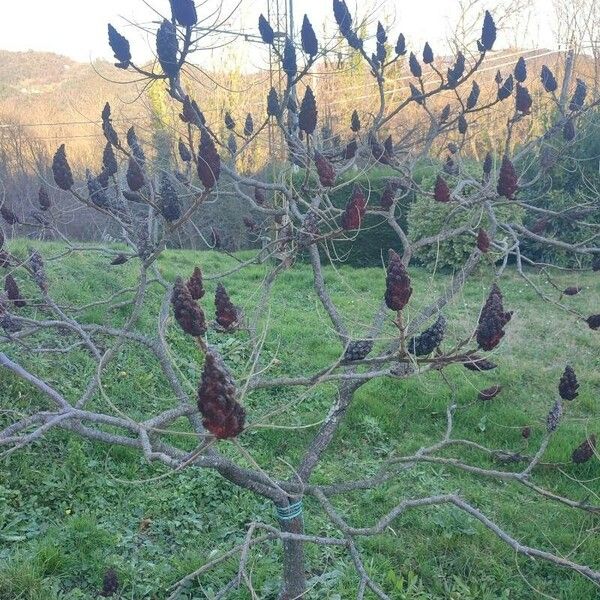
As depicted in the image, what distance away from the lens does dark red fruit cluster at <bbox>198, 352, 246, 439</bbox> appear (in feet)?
3.24

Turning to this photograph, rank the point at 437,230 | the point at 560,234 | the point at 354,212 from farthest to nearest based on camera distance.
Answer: the point at 560,234 → the point at 437,230 → the point at 354,212

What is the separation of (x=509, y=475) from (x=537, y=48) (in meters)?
11.9

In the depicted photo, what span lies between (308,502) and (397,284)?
297 centimetres

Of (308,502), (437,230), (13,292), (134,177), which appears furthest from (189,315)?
(437,230)

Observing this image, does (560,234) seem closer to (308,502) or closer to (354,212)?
(308,502)

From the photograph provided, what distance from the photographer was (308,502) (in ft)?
12.8

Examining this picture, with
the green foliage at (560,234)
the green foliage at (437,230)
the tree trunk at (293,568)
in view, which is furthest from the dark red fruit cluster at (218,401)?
the green foliage at (560,234)

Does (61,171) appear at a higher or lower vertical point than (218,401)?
higher

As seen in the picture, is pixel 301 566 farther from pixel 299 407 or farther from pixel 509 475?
pixel 299 407

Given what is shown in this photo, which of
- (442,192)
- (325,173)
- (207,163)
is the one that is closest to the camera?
(207,163)

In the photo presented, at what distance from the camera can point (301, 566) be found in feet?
8.14

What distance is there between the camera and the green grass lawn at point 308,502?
10.2 feet

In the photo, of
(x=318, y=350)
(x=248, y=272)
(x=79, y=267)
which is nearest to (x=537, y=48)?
(x=248, y=272)

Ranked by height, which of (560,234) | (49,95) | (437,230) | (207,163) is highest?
(49,95)
